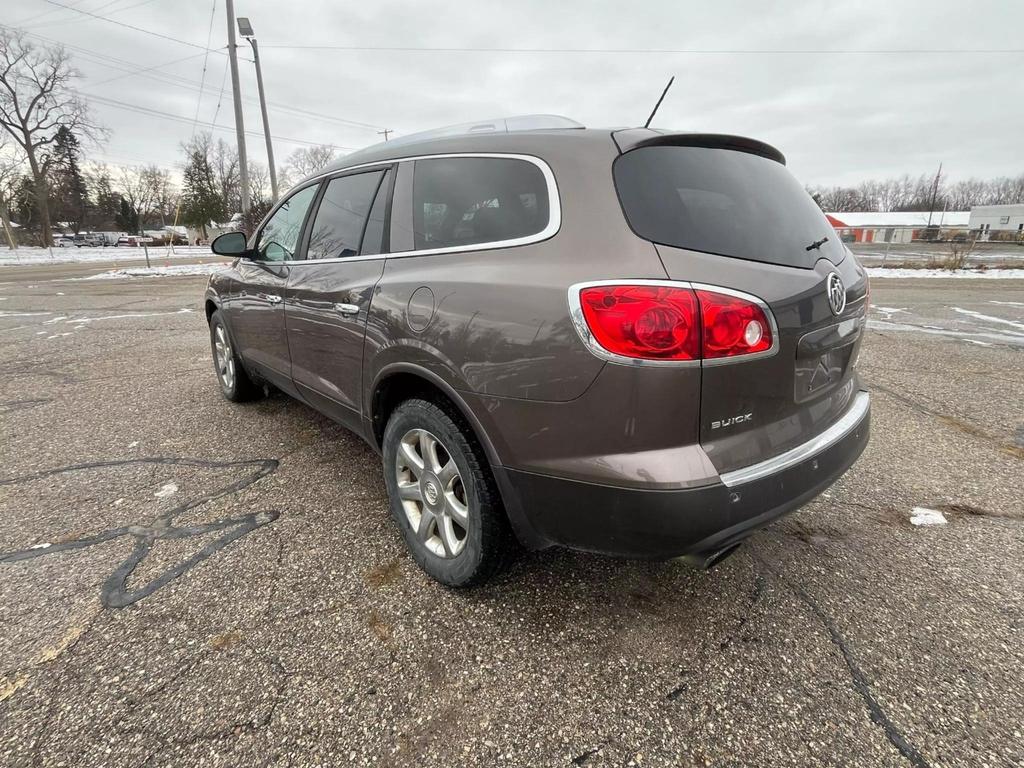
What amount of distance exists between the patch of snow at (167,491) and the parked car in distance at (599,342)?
1372 millimetres

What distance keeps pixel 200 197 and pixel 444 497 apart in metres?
53.4

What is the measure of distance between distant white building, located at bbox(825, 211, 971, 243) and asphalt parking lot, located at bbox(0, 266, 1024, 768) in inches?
2888

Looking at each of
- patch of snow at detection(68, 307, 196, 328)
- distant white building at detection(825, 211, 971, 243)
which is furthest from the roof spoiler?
distant white building at detection(825, 211, 971, 243)

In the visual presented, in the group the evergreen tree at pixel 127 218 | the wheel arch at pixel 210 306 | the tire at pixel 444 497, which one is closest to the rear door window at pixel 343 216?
the tire at pixel 444 497

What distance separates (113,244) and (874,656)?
76291 millimetres

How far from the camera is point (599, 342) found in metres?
1.57

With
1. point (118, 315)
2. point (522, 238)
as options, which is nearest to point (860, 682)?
point (522, 238)

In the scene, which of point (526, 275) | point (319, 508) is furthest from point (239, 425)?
point (526, 275)

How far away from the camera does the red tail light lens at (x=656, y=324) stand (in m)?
1.53

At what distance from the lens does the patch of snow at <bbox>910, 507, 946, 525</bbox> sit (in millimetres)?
2688

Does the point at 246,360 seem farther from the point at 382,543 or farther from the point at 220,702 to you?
the point at 220,702

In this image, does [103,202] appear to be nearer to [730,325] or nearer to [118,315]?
[118,315]

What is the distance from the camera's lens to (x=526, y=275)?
1.75m

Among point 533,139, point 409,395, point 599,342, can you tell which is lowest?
point 409,395
